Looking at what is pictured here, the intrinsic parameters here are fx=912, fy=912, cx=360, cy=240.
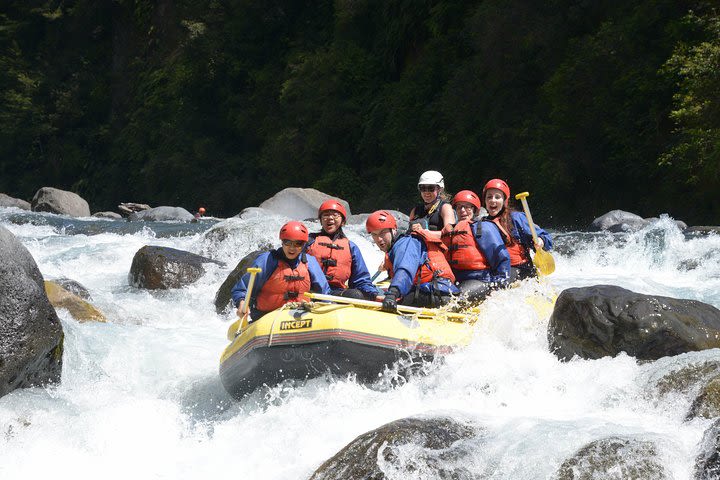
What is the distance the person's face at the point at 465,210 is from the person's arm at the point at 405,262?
535mm

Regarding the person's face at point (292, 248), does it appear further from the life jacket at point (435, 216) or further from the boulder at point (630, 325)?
the boulder at point (630, 325)

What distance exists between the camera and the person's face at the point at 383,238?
6.77 m

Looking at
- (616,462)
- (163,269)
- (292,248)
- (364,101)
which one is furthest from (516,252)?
(364,101)

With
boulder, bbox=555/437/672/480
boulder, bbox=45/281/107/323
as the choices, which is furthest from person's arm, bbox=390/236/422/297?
boulder, bbox=45/281/107/323

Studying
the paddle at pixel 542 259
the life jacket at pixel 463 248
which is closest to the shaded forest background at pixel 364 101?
the paddle at pixel 542 259

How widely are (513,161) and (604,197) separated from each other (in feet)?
7.63

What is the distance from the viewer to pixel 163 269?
1141cm

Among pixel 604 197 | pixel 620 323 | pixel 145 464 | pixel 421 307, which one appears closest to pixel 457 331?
pixel 421 307

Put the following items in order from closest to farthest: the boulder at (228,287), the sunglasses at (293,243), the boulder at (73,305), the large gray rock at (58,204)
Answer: the sunglasses at (293,243), the boulder at (73,305), the boulder at (228,287), the large gray rock at (58,204)

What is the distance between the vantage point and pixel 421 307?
643 centimetres

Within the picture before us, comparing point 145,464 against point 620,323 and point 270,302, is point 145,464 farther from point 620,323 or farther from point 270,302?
point 620,323

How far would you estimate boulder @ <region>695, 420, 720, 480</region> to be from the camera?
12.8 feet

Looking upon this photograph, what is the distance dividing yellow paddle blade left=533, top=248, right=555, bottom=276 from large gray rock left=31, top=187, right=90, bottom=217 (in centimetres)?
1983

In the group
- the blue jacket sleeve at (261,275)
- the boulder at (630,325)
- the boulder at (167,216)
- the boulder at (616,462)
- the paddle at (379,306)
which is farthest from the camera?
the boulder at (167,216)
